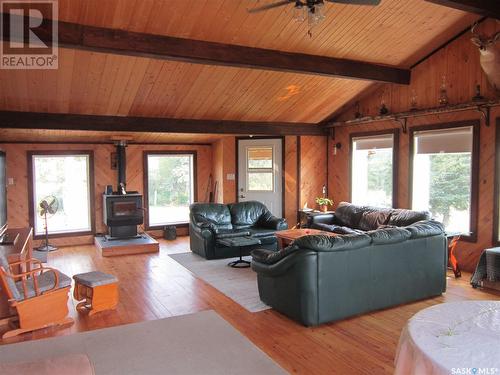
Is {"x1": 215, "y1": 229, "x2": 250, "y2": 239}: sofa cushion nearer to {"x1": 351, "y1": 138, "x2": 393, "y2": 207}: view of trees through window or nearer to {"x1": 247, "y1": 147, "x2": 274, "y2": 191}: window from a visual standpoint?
{"x1": 247, "y1": 147, "x2": 274, "y2": 191}: window

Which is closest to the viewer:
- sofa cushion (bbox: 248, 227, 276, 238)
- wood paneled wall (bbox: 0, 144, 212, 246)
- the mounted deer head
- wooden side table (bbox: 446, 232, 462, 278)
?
the mounted deer head

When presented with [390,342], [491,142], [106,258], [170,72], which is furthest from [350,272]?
[106,258]

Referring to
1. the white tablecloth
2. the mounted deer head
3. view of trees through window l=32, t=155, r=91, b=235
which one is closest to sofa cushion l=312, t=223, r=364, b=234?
the mounted deer head

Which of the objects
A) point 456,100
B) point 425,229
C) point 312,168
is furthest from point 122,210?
point 456,100

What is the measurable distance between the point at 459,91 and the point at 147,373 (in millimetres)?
6085

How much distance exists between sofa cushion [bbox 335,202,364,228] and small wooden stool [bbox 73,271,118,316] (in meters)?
4.67

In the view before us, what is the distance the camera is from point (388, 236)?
4578mm

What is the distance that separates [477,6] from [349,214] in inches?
164

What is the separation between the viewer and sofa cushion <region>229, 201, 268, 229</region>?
806cm

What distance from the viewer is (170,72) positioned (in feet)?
20.6

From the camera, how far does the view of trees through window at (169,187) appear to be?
31.4 feet

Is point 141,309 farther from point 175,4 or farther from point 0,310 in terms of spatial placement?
point 175,4

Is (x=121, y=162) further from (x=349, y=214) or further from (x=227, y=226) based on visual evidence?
(x=349, y=214)

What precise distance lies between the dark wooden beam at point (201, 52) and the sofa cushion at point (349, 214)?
2.40 metres
